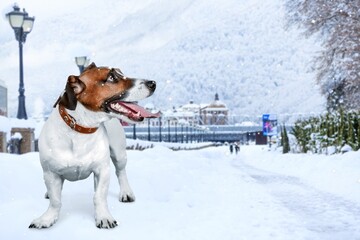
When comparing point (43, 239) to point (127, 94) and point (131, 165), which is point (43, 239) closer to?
point (127, 94)

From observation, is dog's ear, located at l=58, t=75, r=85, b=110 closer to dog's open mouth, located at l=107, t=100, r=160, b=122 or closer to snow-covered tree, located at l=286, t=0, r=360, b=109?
dog's open mouth, located at l=107, t=100, r=160, b=122

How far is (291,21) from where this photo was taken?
23.8 meters

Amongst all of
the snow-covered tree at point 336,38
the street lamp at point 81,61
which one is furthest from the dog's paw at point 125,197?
the snow-covered tree at point 336,38

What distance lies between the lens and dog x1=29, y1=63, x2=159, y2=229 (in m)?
3.67

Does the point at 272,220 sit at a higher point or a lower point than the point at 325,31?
lower

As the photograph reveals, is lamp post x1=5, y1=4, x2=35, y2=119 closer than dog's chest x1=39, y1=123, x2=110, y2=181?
No

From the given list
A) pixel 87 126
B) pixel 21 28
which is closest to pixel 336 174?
pixel 87 126

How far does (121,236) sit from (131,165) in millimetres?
4498

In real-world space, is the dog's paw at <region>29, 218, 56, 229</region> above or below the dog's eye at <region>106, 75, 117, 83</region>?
below

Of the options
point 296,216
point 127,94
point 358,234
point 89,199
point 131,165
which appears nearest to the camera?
point 127,94

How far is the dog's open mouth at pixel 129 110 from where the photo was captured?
366 cm

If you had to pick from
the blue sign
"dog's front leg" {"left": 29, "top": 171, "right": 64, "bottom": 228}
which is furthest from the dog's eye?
the blue sign

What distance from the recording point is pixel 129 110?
3701mm

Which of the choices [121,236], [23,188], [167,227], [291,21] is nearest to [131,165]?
[23,188]
